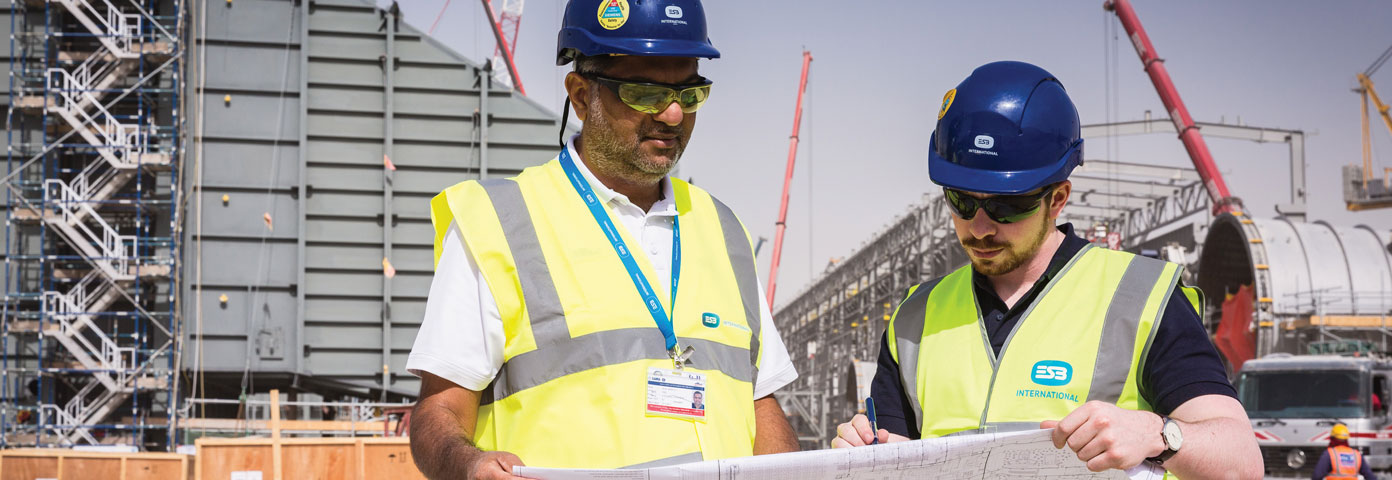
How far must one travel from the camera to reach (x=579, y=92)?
2.90 meters

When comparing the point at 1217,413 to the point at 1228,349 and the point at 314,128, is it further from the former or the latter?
the point at 1228,349

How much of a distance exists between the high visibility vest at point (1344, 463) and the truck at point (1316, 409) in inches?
86.9

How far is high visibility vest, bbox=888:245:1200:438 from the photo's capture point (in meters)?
2.30

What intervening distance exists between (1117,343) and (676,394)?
0.89 m

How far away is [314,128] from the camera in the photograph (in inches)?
829

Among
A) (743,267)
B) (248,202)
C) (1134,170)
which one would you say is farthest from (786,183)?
(743,267)

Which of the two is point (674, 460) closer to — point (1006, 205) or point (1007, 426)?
point (1007, 426)

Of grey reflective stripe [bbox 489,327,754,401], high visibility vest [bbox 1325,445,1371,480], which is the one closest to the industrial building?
high visibility vest [bbox 1325,445,1371,480]

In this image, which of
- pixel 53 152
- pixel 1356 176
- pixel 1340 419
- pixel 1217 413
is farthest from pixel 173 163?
pixel 1356 176

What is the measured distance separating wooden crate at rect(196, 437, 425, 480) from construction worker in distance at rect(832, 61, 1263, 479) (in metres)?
12.3

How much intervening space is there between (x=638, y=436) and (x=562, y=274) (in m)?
0.38

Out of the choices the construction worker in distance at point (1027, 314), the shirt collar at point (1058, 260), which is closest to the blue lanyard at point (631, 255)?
the construction worker in distance at point (1027, 314)

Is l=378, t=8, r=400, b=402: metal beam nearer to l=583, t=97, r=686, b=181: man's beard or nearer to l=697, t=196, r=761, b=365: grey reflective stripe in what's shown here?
l=697, t=196, r=761, b=365: grey reflective stripe

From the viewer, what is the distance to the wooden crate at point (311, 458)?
14.1 meters
